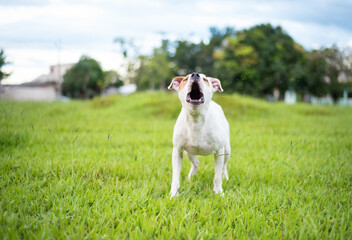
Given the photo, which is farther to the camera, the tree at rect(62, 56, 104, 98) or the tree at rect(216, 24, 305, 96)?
the tree at rect(62, 56, 104, 98)

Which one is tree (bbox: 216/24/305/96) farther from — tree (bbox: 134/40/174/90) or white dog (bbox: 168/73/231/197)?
white dog (bbox: 168/73/231/197)

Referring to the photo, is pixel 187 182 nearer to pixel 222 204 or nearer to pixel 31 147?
pixel 222 204

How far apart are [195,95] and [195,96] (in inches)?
0.5

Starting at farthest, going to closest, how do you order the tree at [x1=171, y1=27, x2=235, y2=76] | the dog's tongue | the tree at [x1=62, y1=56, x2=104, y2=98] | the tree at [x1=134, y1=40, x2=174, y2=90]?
the tree at [x1=171, y1=27, x2=235, y2=76] → the tree at [x1=62, y1=56, x2=104, y2=98] → the tree at [x1=134, y1=40, x2=174, y2=90] → the dog's tongue

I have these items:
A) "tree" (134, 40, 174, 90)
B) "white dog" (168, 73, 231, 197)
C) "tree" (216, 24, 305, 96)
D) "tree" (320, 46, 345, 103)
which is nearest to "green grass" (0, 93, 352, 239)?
"white dog" (168, 73, 231, 197)

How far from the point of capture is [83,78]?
5091 centimetres

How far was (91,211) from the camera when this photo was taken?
277 centimetres

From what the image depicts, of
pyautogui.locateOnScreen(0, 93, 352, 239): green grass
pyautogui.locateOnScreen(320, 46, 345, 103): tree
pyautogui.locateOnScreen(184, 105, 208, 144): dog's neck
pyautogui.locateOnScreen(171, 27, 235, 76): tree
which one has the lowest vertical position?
pyautogui.locateOnScreen(0, 93, 352, 239): green grass

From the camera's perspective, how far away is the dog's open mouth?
299 cm

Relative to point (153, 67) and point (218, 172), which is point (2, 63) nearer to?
point (218, 172)

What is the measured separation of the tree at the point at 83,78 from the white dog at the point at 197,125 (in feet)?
149

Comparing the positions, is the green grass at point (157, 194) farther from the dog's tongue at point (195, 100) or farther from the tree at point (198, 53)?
the tree at point (198, 53)

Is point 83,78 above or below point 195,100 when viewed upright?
above

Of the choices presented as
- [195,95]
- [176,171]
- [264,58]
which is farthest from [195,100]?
[264,58]
